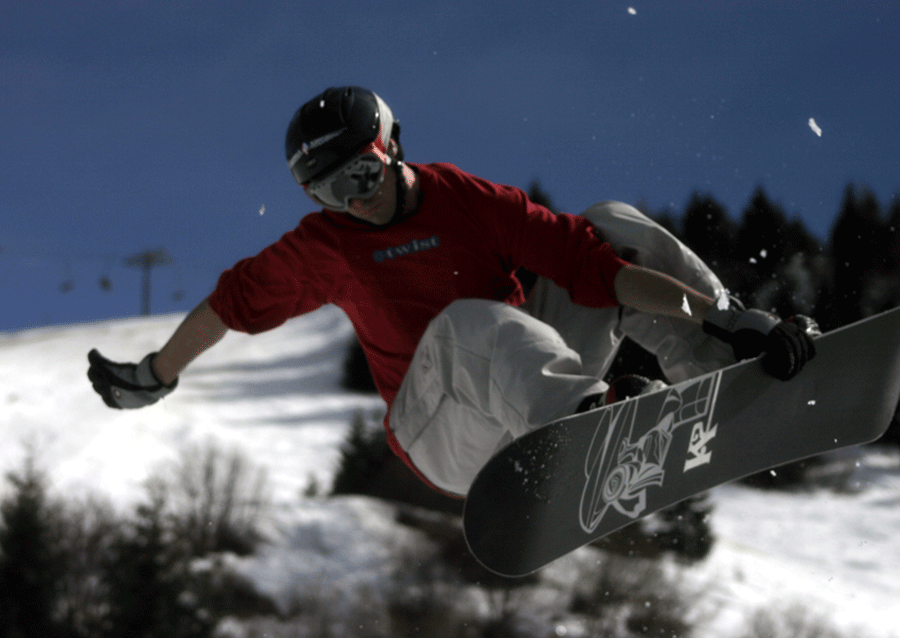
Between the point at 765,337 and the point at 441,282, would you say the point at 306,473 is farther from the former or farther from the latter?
the point at 765,337

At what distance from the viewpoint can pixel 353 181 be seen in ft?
7.91

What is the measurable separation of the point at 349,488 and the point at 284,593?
530cm

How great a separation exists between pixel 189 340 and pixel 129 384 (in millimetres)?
270

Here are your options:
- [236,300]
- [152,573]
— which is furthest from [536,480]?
[152,573]

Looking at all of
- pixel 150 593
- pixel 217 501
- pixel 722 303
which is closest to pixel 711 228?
pixel 722 303

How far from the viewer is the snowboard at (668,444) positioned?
1.99 meters

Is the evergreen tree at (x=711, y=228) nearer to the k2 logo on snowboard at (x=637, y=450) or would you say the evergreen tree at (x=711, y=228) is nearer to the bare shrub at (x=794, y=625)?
the k2 logo on snowboard at (x=637, y=450)

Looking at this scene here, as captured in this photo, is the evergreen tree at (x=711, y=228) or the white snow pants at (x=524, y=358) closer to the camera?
the white snow pants at (x=524, y=358)

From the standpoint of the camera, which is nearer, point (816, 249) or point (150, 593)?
point (816, 249)

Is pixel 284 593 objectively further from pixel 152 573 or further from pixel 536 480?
pixel 536 480

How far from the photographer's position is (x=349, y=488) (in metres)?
38.1

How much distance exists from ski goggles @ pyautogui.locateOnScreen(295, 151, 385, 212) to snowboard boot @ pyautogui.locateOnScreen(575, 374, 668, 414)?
0.92 metres

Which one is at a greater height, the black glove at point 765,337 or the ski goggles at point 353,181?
the ski goggles at point 353,181

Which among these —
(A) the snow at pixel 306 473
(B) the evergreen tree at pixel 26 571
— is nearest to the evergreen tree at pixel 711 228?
(A) the snow at pixel 306 473
